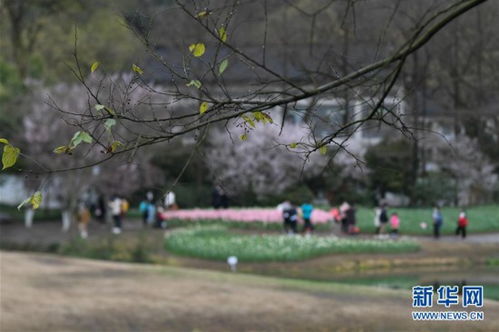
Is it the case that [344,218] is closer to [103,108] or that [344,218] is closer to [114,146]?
[114,146]

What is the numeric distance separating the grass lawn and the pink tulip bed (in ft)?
12.5

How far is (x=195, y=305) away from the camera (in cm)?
1404

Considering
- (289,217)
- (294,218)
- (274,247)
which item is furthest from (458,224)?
(274,247)

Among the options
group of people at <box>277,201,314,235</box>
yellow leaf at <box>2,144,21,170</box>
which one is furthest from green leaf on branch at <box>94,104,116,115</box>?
group of people at <box>277,201,314,235</box>

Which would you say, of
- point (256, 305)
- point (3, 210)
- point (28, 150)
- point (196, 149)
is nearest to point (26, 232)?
point (28, 150)

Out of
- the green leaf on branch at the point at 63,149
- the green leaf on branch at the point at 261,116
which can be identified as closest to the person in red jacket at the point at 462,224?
the green leaf on branch at the point at 261,116

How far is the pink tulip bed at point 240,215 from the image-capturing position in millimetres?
29406

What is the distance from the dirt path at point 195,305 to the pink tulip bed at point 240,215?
10388 millimetres

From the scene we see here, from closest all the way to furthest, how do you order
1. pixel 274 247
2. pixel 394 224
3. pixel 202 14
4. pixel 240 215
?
pixel 202 14, pixel 274 247, pixel 394 224, pixel 240 215

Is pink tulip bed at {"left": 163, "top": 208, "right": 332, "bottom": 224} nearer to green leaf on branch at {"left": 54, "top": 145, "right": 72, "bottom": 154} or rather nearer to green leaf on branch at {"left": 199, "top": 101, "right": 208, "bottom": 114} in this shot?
green leaf on branch at {"left": 199, "top": 101, "right": 208, "bottom": 114}

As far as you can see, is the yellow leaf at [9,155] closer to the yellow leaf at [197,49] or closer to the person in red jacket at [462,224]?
the yellow leaf at [197,49]

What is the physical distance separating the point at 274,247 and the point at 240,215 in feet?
22.5

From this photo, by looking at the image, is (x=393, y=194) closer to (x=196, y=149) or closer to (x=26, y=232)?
(x=26, y=232)

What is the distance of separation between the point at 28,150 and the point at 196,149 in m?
27.8
